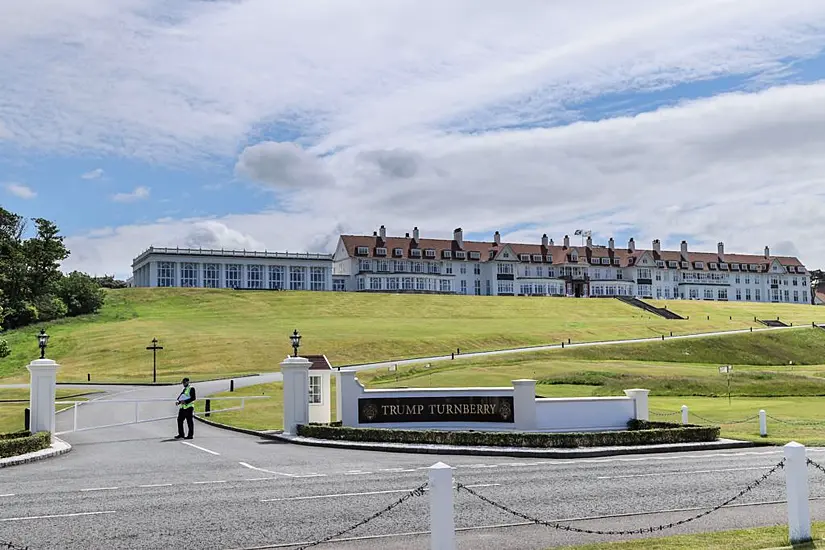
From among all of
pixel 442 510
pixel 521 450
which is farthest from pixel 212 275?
pixel 442 510

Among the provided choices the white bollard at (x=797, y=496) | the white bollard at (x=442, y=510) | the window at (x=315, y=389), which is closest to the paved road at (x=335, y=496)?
the white bollard at (x=797, y=496)

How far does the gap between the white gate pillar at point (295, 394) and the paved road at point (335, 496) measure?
380cm

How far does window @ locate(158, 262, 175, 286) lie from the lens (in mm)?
121250

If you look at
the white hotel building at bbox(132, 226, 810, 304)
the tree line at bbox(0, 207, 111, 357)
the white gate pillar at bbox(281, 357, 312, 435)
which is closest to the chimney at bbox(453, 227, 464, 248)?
the white hotel building at bbox(132, 226, 810, 304)

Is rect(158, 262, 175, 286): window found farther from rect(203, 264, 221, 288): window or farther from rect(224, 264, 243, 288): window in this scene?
rect(224, 264, 243, 288): window

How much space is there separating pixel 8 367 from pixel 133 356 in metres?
9.60

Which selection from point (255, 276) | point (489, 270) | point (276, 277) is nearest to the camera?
point (255, 276)

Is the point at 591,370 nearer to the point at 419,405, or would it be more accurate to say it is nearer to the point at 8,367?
the point at 419,405

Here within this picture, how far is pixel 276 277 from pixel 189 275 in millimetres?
13399

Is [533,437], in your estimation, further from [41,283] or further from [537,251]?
[537,251]

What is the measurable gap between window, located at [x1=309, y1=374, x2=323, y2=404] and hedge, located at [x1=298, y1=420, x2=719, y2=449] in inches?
Answer: 159

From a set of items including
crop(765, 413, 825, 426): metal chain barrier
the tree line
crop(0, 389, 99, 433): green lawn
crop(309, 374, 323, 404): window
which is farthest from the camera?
the tree line

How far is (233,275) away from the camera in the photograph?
125m

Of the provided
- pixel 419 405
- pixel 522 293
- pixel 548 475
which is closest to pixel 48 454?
pixel 419 405
